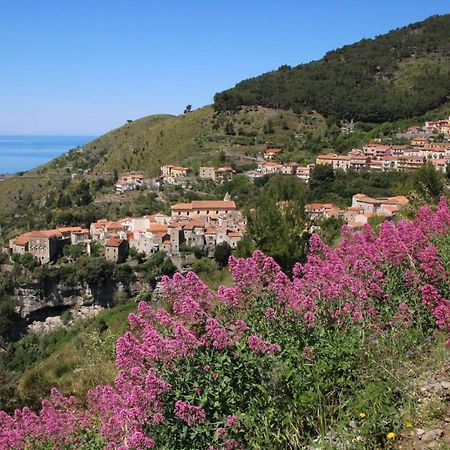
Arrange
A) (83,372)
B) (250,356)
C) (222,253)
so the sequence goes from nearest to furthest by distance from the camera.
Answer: (250,356) → (83,372) → (222,253)

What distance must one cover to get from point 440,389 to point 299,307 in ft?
3.57

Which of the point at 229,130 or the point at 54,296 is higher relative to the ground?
the point at 229,130

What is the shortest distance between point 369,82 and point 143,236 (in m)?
65.2

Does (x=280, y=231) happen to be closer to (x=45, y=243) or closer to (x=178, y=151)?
(x=45, y=243)

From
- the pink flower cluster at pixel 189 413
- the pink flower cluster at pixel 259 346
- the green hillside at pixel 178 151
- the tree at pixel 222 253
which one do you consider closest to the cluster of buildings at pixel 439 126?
the green hillside at pixel 178 151

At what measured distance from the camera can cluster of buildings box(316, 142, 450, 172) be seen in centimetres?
6162

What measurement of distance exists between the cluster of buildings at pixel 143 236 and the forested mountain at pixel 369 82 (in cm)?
4495

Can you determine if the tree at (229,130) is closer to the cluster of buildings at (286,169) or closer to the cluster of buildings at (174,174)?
the cluster of buildings at (174,174)

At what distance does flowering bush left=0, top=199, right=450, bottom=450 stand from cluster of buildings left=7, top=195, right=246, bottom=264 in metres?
40.1

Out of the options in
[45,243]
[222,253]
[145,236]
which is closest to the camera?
[222,253]

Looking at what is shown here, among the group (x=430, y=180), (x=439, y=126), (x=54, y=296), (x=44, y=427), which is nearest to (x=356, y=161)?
(x=439, y=126)

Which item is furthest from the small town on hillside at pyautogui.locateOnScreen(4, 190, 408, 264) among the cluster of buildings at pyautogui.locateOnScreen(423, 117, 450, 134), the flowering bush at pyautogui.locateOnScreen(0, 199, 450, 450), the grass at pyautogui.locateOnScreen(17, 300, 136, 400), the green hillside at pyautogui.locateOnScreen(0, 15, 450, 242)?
the flowering bush at pyautogui.locateOnScreen(0, 199, 450, 450)

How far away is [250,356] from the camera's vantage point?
10.8 feet

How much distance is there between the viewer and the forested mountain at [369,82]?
84.4 metres
